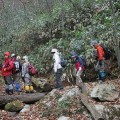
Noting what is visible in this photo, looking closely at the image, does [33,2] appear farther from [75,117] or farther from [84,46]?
[75,117]

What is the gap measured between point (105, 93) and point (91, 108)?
144 cm

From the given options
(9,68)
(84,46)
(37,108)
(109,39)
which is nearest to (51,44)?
(84,46)

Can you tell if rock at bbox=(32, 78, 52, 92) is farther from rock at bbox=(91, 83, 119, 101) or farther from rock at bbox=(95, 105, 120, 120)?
rock at bbox=(95, 105, 120, 120)

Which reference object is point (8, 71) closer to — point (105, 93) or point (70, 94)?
point (70, 94)

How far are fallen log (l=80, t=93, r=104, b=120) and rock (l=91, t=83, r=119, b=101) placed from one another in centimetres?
66

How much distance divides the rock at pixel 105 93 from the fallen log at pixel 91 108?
657mm

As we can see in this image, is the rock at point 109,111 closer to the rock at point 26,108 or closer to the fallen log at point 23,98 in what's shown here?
the rock at point 26,108

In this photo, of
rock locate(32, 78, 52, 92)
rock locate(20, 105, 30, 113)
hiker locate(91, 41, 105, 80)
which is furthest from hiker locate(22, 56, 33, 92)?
hiker locate(91, 41, 105, 80)

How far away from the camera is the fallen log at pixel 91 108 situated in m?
10.3

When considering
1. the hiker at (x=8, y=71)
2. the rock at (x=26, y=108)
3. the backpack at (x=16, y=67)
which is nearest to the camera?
the rock at (x=26, y=108)

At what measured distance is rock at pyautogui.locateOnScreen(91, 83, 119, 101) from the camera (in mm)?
11984

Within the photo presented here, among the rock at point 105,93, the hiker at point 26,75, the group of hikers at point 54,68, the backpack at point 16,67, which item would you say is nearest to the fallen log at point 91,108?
the rock at point 105,93

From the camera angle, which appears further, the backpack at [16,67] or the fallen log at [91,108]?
the backpack at [16,67]

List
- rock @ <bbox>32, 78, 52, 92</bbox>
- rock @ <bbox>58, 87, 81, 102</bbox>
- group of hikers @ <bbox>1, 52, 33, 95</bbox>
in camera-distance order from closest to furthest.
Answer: rock @ <bbox>58, 87, 81, 102</bbox> < group of hikers @ <bbox>1, 52, 33, 95</bbox> < rock @ <bbox>32, 78, 52, 92</bbox>
